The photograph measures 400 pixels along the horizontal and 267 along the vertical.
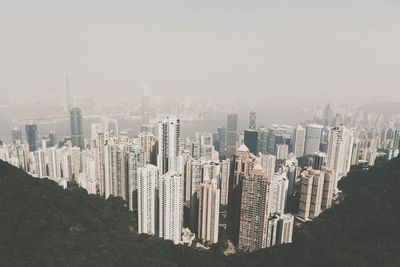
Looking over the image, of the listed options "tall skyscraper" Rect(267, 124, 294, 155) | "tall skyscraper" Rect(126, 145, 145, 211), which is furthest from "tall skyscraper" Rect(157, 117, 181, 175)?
"tall skyscraper" Rect(267, 124, 294, 155)

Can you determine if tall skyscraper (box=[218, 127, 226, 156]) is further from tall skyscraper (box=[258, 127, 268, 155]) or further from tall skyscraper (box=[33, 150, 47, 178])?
tall skyscraper (box=[33, 150, 47, 178])

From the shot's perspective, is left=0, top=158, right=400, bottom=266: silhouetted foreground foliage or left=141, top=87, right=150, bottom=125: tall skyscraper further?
left=141, top=87, right=150, bottom=125: tall skyscraper

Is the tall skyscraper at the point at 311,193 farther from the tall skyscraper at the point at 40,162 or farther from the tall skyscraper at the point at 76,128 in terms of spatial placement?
the tall skyscraper at the point at 76,128

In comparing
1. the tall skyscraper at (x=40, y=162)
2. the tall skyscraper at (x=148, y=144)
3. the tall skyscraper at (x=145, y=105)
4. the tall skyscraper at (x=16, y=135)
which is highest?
the tall skyscraper at (x=145, y=105)

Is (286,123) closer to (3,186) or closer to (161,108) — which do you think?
(161,108)

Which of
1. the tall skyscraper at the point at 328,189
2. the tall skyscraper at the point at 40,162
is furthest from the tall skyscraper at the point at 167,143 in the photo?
the tall skyscraper at the point at 40,162

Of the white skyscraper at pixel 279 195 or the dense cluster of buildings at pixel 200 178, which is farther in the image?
the white skyscraper at pixel 279 195

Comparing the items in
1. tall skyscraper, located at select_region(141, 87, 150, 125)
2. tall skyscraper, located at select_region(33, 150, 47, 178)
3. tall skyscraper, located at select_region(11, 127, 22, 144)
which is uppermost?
tall skyscraper, located at select_region(141, 87, 150, 125)
